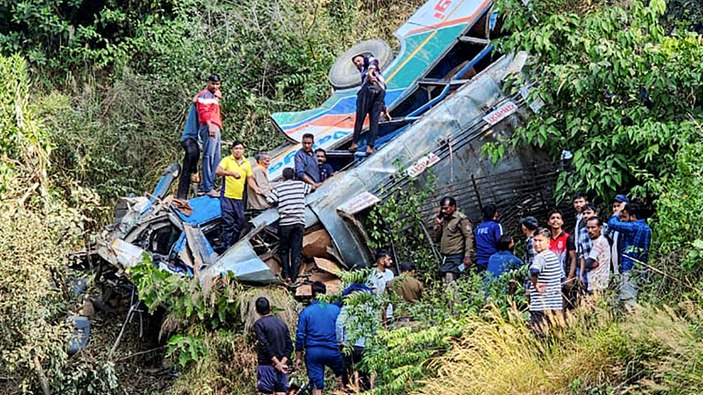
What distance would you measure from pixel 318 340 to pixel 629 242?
136 inches

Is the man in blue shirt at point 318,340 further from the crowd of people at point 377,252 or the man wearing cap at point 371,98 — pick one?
the man wearing cap at point 371,98

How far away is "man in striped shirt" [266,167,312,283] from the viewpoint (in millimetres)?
14445

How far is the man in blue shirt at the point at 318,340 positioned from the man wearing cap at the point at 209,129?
13.7ft

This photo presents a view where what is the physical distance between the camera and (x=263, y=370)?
12312 millimetres

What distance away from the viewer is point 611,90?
14.0 m

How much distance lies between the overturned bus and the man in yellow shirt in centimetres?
25

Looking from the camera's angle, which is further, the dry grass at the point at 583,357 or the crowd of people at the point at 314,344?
the crowd of people at the point at 314,344

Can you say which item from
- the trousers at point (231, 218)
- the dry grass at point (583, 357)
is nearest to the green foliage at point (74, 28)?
the trousers at point (231, 218)

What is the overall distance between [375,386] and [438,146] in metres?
4.82

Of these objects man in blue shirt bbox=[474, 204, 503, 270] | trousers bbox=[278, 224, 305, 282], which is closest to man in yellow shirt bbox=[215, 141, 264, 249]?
trousers bbox=[278, 224, 305, 282]

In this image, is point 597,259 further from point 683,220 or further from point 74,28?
point 74,28

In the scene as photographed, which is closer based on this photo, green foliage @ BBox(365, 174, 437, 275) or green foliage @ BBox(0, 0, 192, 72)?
green foliage @ BBox(365, 174, 437, 275)

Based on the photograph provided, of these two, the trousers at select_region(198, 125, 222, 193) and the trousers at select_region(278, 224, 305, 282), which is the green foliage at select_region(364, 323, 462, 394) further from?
the trousers at select_region(198, 125, 222, 193)

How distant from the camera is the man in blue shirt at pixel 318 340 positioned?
12227 mm
